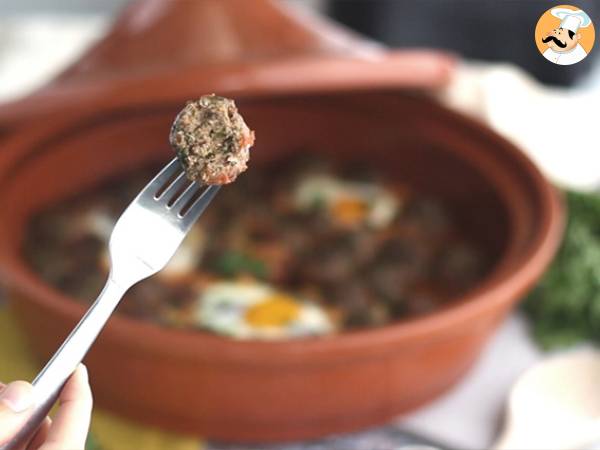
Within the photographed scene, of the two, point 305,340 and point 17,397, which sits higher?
point 305,340

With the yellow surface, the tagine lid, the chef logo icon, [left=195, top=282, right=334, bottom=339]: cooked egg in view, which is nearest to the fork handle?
the chef logo icon

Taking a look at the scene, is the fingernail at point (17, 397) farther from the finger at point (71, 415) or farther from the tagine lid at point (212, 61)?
the tagine lid at point (212, 61)

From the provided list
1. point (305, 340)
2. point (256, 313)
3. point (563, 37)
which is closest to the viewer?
point (563, 37)

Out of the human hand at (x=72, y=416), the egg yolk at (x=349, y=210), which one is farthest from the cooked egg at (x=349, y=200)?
the human hand at (x=72, y=416)

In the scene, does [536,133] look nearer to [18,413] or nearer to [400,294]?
[400,294]

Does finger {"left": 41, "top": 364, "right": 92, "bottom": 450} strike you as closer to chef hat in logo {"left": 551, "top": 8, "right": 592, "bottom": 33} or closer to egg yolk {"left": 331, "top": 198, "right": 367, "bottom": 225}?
chef hat in logo {"left": 551, "top": 8, "right": 592, "bottom": 33}

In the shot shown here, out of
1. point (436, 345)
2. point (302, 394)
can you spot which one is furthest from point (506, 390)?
point (302, 394)

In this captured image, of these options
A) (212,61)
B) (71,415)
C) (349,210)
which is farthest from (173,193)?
(349,210)

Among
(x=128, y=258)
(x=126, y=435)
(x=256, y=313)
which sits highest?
(x=256, y=313)

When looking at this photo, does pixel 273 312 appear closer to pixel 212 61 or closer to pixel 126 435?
pixel 126 435
